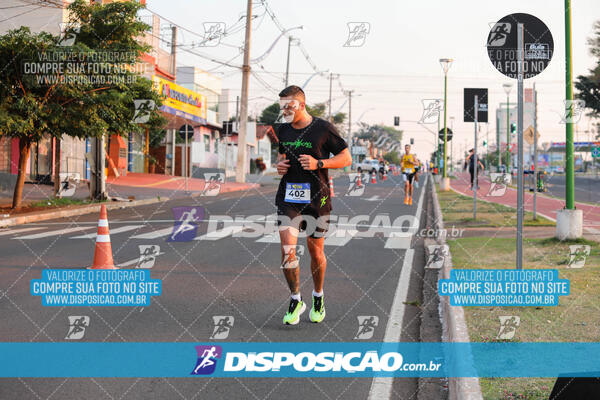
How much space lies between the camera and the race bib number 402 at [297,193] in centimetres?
570

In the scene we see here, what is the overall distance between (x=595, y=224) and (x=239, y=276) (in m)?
9.76

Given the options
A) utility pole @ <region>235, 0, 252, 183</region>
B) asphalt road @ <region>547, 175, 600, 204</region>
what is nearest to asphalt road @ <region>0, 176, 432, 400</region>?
asphalt road @ <region>547, 175, 600, 204</region>

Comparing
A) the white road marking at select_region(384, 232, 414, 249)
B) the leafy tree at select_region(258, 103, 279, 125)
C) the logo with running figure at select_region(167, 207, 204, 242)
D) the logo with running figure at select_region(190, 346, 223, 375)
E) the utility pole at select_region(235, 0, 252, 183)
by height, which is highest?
the leafy tree at select_region(258, 103, 279, 125)

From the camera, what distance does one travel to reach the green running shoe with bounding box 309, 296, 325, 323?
19.3ft

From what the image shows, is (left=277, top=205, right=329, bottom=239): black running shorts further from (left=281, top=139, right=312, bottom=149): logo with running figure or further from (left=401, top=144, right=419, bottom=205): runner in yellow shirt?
(left=401, top=144, right=419, bottom=205): runner in yellow shirt

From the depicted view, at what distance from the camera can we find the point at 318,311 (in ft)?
19.5

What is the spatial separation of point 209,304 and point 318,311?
4.01 ft

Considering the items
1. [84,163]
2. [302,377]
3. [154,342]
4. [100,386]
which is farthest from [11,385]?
[84,163]

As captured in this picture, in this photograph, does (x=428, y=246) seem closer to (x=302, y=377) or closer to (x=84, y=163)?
(x=302, y=377)

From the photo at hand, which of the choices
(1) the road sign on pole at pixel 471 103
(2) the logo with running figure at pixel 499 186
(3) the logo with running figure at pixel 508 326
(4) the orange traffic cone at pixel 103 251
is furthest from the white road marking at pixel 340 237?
Result: (2) the logo with running figure at pixel 499 186

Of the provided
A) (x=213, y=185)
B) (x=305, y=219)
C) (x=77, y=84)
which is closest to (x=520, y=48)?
(x=305, y=219)

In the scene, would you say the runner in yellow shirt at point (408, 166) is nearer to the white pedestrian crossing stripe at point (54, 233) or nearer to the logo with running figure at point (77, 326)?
the white pedestrian crossing stripe at point (54, 233)
